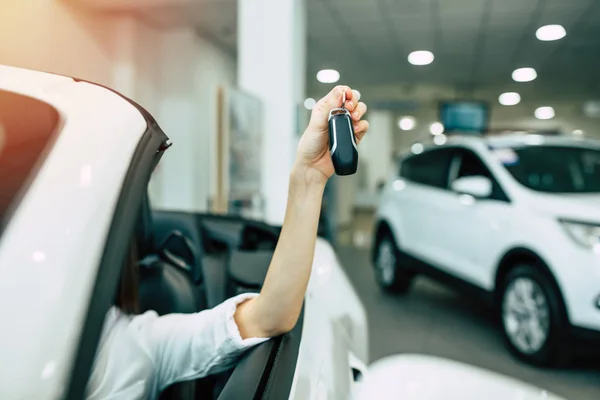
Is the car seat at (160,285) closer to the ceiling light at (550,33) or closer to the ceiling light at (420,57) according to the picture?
the ceiling light at (550,33)

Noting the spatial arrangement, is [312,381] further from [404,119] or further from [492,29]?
[404,119]

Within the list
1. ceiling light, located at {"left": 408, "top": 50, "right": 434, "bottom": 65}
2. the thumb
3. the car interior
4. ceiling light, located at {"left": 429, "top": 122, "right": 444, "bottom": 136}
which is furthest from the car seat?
ceiling light, located at {"left": 429, "top": 122, "right": 444, "bottom": 136}

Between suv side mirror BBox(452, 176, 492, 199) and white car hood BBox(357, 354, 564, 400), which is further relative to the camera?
suv side mirror BBox(452, 176, 492, 199)

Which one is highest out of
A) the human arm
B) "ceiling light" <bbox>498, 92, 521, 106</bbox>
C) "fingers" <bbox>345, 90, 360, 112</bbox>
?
"ceiling light" <bbox>498, 92, 521, 106</bbox>

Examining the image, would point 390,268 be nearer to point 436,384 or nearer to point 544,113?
point 436,384

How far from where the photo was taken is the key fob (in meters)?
0.70

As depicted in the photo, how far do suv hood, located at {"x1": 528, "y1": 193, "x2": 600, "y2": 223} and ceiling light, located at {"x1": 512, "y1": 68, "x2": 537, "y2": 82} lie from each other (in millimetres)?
6284

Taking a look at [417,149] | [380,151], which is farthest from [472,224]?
[380,151]

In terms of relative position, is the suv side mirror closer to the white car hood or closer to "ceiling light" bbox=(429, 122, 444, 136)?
the white car hood

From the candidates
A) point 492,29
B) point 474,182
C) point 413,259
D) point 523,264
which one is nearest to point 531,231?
point 523,264

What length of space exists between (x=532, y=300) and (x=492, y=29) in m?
4.49

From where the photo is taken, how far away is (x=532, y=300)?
9.68 feet

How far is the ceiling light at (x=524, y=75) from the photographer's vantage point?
8.67 m

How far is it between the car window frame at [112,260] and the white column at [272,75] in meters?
3.50
